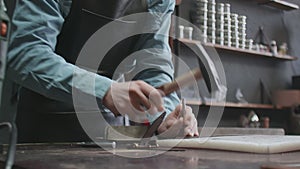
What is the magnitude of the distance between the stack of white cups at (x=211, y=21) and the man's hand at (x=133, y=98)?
219 cm

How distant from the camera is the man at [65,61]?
0.81m

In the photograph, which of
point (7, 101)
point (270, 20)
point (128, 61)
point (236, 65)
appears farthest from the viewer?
point (270, 20)

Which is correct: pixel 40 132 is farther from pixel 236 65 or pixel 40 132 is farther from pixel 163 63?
pixel 236 65

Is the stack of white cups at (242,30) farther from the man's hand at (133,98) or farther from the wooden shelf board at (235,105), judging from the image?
the man's hand at (133,98)

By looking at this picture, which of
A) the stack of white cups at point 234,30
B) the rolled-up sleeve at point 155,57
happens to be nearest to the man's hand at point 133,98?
the rolled-up sleeve at point 155,57

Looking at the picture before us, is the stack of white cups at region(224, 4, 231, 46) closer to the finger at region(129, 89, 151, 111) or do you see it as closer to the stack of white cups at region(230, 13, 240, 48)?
the stack of white cups at region(230, 13, 240, 48)

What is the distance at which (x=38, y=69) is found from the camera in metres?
0.81

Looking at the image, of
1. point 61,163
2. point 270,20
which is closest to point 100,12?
point 61,163

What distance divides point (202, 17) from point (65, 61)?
2.14m

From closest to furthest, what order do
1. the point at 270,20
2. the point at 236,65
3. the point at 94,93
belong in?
the point at 94,93
the point at 236,65
the point at 270,20

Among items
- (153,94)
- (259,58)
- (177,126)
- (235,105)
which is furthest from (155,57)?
(259,58)

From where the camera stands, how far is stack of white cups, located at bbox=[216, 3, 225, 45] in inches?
118

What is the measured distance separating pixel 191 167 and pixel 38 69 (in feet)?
1.53

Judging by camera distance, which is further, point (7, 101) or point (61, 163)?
point (7, 101)
